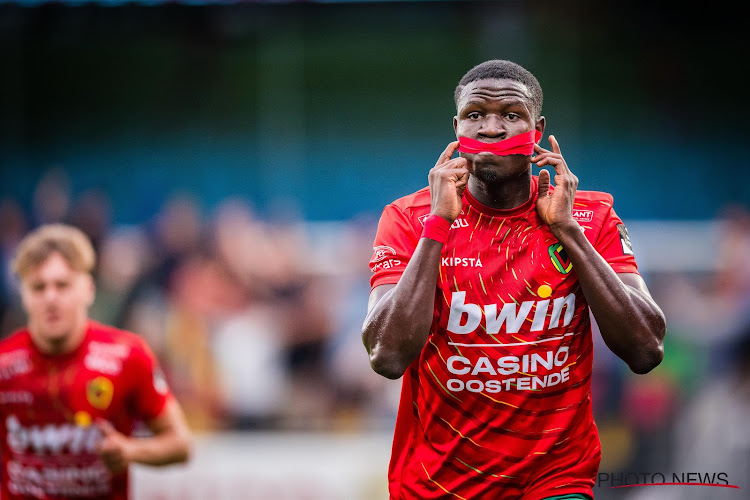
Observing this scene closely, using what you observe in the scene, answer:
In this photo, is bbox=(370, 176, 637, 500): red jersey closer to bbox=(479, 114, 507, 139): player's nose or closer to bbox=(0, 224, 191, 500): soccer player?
bbox=(479, 114, 507, 139): player's nose

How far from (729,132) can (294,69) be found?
622 cm

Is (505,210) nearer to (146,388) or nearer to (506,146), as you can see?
(506,146)

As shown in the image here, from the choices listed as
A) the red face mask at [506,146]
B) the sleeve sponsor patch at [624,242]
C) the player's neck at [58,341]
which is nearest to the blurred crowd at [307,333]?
the player's neck at [58,341]

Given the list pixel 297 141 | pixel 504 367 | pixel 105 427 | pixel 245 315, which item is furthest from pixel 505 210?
pixel 297 141

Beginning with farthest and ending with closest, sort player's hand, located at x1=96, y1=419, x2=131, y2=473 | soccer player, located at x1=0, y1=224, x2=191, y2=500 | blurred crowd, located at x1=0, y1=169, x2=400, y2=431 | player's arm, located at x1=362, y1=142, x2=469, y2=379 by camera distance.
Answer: blurred crowd, located at x1=0, y1=169, x2=400, y2=431 < soccer player, located at x1=0, y1=224, x2=191, y2=500 < player's hand, located at x1=96, y1=419, x2=131, y2=473 < player's arm, located at x1=362, y1=142, x2=469, y2=379

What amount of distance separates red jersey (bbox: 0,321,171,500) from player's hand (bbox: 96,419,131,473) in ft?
0.69

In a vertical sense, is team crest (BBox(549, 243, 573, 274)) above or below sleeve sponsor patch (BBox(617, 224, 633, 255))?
below

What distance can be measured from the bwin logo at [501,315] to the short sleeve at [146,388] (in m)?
2.40

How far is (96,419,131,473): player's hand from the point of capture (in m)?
4.99

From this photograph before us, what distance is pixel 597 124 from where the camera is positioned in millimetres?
13203

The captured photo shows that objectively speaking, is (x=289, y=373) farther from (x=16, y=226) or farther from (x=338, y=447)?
(x=16, y=226)

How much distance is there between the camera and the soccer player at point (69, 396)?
5.20 m

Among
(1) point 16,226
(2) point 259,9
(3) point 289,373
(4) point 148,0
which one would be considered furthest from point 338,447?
(2) point 259,9

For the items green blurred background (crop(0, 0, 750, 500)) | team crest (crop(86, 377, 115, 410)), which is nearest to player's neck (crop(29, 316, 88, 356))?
team crest (crop(86, 377, 115, 410))
